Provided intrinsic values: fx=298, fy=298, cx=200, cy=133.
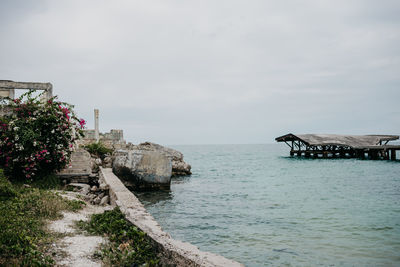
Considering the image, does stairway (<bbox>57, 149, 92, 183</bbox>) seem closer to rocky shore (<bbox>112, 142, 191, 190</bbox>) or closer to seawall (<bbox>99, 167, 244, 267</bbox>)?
rocky shore (<bbox>112, 142, 191, 190</bbox>)

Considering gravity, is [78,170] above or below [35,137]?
below

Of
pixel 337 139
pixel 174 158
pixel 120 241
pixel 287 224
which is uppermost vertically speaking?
pixel 337 139

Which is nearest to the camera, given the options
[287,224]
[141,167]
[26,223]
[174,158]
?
[26,223]

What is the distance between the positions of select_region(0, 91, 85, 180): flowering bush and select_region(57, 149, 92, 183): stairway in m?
0.43

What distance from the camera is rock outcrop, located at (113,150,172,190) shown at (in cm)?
1441

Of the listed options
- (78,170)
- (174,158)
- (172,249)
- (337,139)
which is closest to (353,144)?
(337,139)

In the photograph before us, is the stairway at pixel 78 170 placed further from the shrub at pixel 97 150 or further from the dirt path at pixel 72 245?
the shrub at pixel 97 150

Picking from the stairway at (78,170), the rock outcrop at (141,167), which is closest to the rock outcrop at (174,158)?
the rock outcrop at (141,167)

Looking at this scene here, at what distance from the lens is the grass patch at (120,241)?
4289mm

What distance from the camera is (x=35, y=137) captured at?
9.88m

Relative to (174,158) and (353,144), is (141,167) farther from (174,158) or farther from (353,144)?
(353,144)

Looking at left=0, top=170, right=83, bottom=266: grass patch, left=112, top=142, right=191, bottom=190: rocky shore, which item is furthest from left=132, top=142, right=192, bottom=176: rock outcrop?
left=0, top=170, right=83, bottom=266: grass patch

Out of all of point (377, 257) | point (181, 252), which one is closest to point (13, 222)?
point (181, 252)

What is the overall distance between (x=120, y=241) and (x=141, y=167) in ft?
31.8
